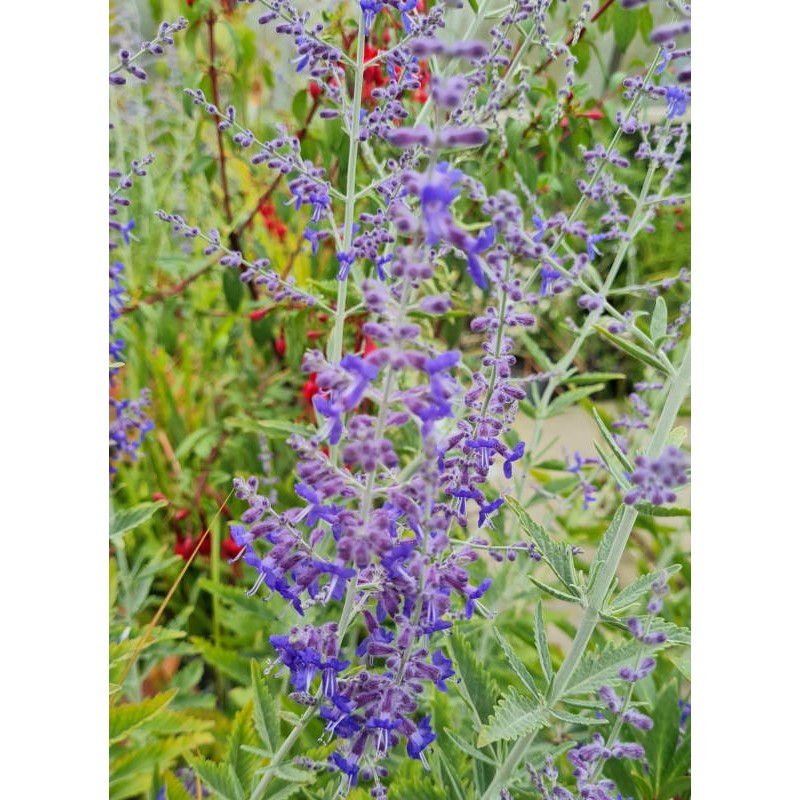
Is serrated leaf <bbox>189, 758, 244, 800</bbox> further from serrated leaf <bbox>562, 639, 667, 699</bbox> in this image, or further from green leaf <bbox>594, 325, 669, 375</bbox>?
green leaf <bbox>594, 325, 669, 375</bbox>

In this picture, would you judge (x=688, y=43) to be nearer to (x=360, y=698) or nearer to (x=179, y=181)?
(x=360, y=698)

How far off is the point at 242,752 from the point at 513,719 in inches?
15.6

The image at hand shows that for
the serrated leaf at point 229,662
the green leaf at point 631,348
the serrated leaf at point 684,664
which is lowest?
the serrated leaf at point 229,662

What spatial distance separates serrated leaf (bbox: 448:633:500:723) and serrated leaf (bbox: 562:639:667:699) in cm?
12

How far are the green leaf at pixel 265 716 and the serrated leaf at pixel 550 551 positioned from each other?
1.22 ft

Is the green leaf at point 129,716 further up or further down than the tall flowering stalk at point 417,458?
further down

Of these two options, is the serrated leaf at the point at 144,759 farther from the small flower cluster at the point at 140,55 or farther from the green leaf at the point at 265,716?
the small flower cluster at the point at 140,55

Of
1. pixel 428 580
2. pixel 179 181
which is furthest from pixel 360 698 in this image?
pixel 179 181

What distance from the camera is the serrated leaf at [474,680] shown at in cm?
95

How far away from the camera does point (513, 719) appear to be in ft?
2.59

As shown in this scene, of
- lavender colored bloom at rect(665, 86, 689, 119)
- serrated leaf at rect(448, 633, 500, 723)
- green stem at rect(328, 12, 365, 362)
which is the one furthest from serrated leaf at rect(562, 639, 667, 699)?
lavender colored bloom at rect(665, 86, 689, 119)

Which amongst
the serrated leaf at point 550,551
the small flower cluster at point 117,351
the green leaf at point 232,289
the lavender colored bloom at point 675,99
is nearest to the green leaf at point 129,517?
the small flower cluster at point 117,351

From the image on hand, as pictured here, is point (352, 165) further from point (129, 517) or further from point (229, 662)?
point (229, 662)

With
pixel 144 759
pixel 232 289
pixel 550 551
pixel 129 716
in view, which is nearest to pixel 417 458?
pixel 550 551
